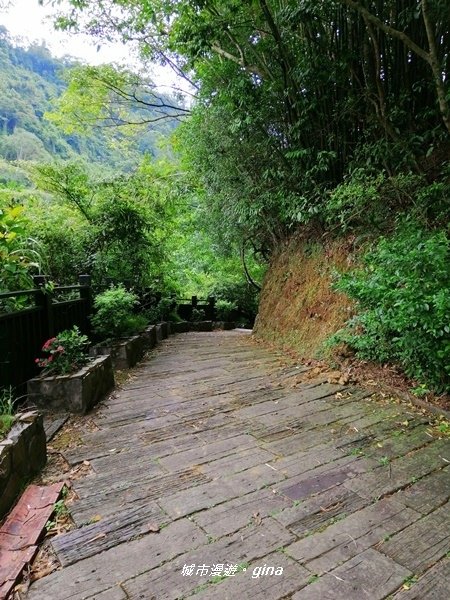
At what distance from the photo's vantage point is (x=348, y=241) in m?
4.74

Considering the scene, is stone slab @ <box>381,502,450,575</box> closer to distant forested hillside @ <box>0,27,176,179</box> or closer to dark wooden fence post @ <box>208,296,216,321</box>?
dark wooden fence post @ <box>208,296,216,321</box>

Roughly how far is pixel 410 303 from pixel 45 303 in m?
3.31

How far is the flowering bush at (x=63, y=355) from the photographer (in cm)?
304

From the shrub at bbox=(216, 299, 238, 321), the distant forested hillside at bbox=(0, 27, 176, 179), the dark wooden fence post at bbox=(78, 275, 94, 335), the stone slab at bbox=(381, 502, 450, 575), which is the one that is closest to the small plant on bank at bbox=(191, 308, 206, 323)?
the shrub at bbox=(216, 299, 238, 321)

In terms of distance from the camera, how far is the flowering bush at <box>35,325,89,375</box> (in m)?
3.04

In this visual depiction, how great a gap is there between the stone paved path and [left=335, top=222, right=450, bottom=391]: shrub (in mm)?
494

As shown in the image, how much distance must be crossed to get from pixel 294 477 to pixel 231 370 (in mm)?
2309

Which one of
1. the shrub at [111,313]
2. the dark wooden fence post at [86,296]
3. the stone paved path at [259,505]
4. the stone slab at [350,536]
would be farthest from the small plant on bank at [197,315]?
the stone slab at [350,536]

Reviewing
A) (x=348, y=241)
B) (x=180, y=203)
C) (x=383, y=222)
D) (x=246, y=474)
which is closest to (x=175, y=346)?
(x=348, y=241)

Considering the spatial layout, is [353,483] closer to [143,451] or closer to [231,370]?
[143,451]

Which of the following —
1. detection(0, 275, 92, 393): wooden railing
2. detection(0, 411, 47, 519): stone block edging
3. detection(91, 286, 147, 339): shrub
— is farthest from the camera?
detection(91, 286, 147, 339): shrub

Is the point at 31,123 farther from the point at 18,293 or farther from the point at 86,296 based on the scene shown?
the point at 18,293

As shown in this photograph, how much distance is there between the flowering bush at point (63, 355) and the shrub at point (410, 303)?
8.45 ft

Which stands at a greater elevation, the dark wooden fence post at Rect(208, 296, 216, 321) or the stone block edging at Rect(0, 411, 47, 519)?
the stone block edging at Rect(0, 411, 47, 519)
